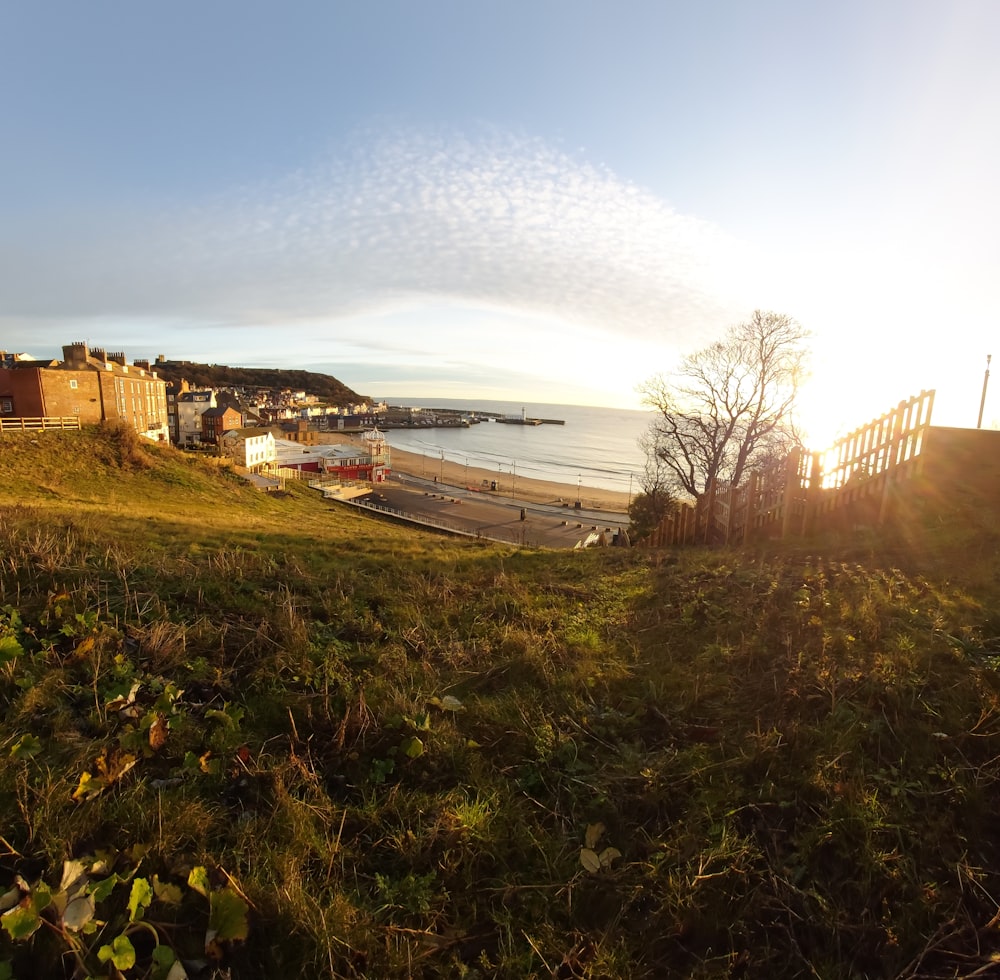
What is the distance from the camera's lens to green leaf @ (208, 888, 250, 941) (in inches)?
91.7

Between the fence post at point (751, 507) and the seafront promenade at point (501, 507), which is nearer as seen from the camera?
the fence post at point (751, 507)

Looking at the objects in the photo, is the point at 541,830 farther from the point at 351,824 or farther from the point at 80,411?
the point at 80,411

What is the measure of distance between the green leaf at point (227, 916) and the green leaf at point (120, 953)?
0.30 meters

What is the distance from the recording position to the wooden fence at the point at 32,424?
29.3 metres

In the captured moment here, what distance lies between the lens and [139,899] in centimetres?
236

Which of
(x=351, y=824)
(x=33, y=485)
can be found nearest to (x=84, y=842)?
(x=351, y=824)

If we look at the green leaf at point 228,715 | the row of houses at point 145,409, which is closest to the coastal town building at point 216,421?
the row of houses at point 145,409

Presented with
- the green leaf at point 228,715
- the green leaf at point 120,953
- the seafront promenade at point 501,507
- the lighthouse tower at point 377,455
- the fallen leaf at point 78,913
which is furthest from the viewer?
the lighthouse tower at point 377,455

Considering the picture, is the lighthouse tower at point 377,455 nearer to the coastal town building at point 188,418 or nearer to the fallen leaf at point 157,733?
the coastal town building at point 188,418

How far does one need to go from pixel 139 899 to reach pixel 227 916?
0.38 m

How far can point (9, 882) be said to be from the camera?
2.50 m

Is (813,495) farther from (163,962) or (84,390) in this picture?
(84,390)

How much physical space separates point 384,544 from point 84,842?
35.2 ft

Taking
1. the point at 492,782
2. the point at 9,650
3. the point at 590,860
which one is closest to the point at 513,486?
the point at 9,650
